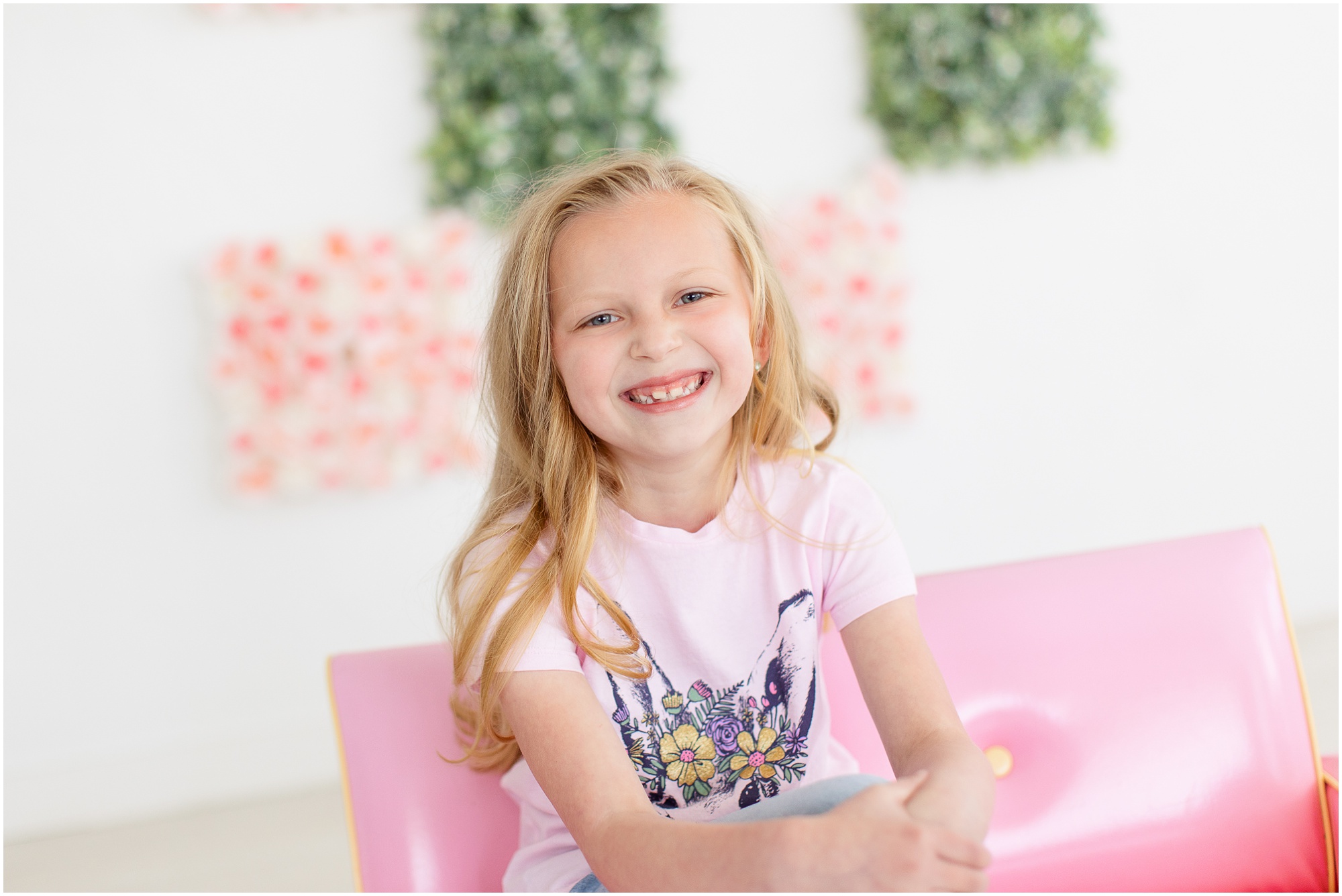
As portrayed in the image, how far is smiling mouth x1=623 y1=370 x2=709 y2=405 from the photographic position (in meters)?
0.97

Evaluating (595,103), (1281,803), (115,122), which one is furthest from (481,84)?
(1281,803)

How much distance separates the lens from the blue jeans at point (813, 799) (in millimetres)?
811

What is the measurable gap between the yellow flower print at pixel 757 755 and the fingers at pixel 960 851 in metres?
0.31

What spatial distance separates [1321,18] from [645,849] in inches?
97.5

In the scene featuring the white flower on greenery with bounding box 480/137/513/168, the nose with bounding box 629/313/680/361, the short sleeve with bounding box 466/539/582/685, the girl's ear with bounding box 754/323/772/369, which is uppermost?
the white flower on greenery with bounding box 480/137/513/168

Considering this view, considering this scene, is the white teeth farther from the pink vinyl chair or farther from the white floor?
the white floor

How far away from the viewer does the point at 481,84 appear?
75.4 inches

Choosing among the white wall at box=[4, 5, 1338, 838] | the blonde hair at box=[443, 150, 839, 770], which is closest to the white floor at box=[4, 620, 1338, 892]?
the white wall at box=[4, 5, 1338, 838]

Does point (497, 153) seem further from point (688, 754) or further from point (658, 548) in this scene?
point (688, 754)

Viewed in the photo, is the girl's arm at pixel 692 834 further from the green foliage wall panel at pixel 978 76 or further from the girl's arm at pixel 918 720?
the green foliage wall panel at pixel 978 76

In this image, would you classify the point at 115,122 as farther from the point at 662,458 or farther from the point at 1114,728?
the point at 1114,728

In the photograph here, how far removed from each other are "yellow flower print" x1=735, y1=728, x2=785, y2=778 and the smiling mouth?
13.6 inches

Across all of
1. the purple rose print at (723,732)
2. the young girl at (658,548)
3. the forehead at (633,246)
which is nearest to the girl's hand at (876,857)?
the young girl at (658,548)

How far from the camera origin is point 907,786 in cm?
76
